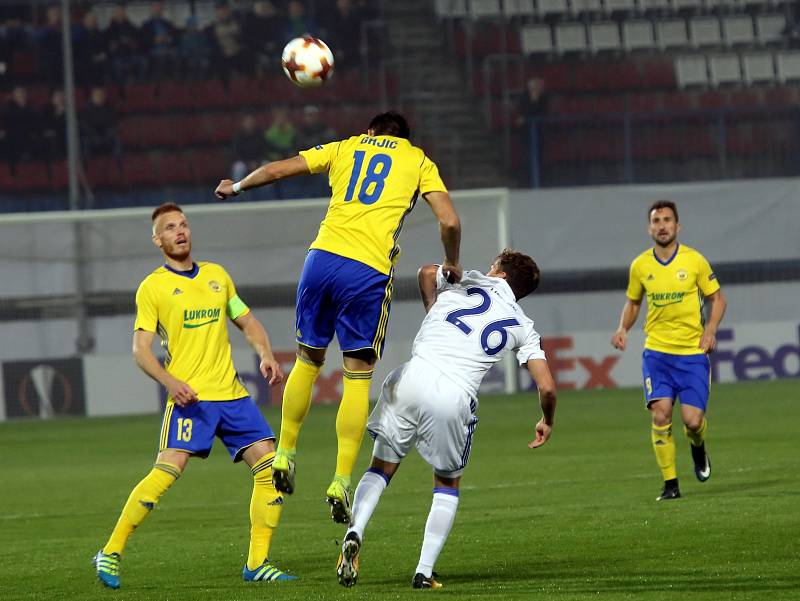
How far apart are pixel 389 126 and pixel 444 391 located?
1467 mm

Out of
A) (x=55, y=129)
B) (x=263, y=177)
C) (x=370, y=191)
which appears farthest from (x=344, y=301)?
(x=55, y=129)

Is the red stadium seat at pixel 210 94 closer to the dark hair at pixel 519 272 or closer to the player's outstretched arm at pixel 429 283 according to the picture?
the player's outstretched arm at pixel 429 283

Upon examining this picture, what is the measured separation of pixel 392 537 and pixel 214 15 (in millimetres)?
17512

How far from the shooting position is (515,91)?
24.0 meters

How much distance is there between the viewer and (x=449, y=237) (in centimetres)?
656

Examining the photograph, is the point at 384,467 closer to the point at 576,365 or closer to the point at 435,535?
the point at 435,535

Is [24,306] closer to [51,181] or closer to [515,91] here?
[51,181]

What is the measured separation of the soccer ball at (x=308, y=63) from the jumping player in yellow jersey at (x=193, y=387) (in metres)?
1.06

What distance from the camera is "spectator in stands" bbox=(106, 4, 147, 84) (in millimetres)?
23969

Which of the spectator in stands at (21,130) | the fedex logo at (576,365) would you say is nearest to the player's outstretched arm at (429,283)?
the fedex logo at (576,365)

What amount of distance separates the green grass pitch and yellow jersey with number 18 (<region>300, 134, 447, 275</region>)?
5.24 feet

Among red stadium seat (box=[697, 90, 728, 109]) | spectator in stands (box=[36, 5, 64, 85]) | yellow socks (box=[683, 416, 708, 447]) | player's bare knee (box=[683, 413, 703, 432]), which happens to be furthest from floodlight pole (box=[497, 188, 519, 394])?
player's bare knee (box=[683, 413, 703, 432])

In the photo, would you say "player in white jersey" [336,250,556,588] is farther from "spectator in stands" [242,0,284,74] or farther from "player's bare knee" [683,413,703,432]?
"spectator in stands" [242,0,284,74]

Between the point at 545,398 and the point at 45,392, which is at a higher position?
the point at 545,398
